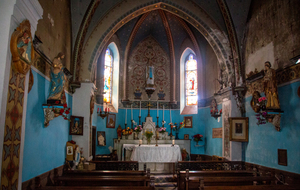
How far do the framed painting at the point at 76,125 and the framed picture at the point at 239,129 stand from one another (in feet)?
18.4

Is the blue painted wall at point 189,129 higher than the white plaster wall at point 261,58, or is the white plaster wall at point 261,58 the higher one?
the white plaster wall at point 261,58

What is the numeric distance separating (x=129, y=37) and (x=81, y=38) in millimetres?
5466

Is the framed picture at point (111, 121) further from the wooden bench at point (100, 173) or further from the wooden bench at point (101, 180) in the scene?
the wooden bench at point (101, 180)

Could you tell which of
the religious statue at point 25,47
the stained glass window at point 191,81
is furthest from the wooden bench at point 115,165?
the stained glass window at point 191,81

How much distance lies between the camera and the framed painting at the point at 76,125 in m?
9.19

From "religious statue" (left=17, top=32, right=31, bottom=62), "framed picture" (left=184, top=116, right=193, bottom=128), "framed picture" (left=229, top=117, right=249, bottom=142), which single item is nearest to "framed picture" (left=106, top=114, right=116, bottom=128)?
"framed picture" (left=184, top=116, right=193, bottom=128)

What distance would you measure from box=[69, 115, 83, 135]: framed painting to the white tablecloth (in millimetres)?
3019

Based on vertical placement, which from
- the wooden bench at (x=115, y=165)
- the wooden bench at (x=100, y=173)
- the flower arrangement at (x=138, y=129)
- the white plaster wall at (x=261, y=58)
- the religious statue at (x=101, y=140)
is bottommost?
the wooden bench at (x=115, y=165)

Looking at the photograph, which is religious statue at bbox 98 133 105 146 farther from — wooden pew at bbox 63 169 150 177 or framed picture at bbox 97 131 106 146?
wooden pew at bbox 63 169 150 177

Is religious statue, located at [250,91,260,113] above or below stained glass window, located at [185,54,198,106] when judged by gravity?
below

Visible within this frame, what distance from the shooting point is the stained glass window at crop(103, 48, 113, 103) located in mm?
14463

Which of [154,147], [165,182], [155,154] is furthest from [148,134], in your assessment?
[165,182]

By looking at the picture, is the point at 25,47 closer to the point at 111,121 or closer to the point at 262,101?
the point at 262,101

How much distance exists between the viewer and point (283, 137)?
24.1ft
